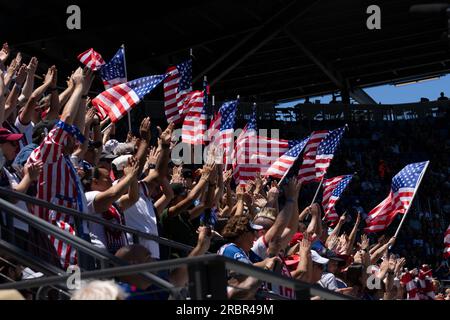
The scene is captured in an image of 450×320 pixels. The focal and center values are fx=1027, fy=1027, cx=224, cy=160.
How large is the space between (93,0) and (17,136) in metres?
23.7

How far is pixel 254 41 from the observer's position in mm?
34562

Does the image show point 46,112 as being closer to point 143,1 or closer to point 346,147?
point 143,1

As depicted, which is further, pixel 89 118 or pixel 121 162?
pixel 89 118

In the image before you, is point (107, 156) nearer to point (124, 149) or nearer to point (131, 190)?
point (124, 149)

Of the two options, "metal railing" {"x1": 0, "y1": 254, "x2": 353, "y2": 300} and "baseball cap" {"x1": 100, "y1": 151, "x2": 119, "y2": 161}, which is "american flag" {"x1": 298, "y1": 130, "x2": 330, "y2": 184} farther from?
"metal railing" {"x1": 0, "y1": 254, "x2": 353, "y2": 300}

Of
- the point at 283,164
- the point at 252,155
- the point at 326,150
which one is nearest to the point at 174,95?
the point at 252,155

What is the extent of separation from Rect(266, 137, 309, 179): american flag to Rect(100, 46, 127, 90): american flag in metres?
2.99

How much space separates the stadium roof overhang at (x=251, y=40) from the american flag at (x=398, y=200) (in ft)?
48.1

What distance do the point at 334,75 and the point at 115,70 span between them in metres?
27.1

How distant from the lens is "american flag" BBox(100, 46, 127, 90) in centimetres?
1297
